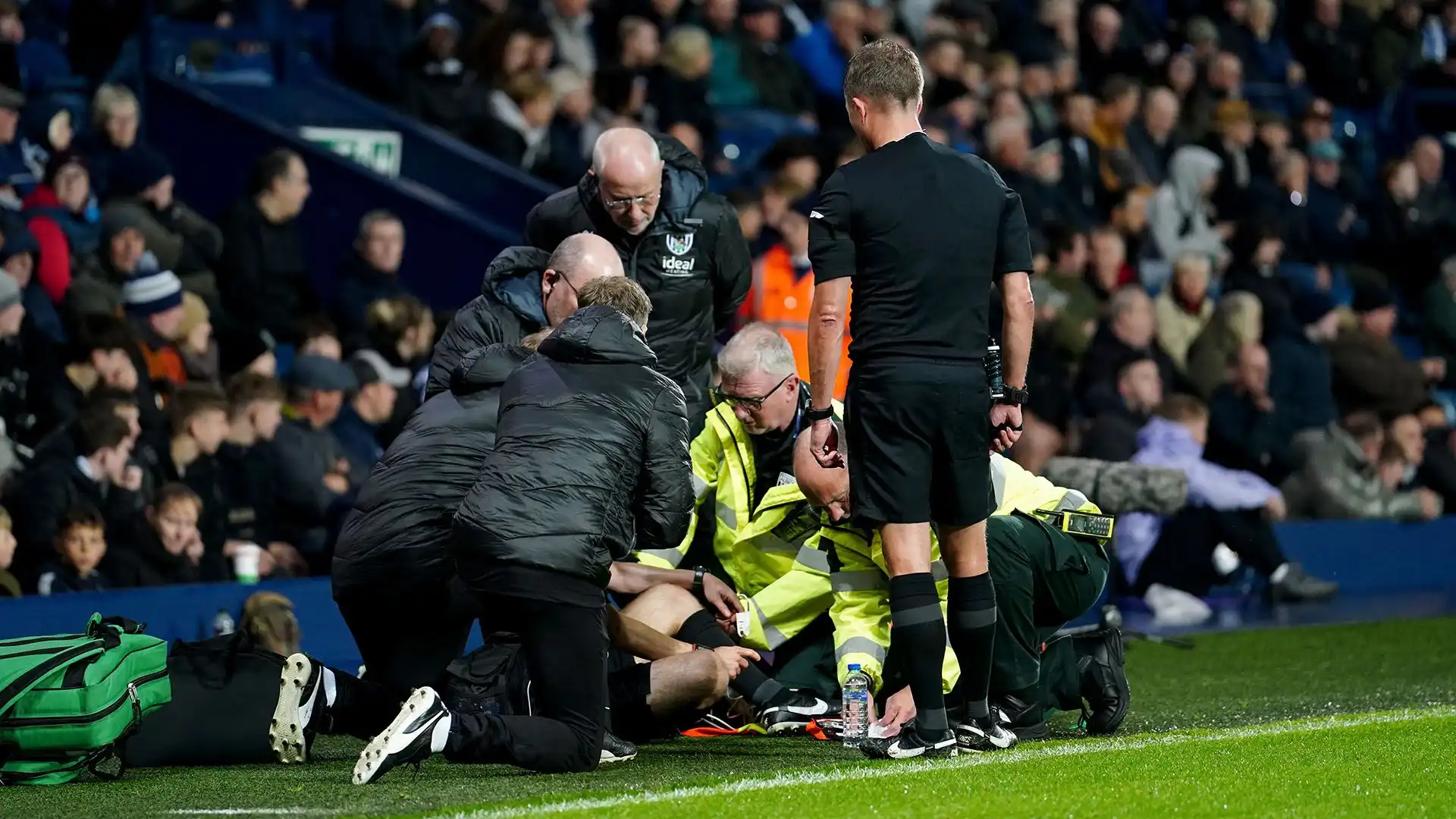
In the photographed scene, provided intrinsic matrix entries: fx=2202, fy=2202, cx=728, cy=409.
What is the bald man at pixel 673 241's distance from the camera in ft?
27.3

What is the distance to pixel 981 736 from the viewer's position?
6.76 m

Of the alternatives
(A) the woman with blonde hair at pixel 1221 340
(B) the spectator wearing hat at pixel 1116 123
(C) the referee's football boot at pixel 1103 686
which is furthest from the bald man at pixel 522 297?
(B) the spectator wearing hat at pixel 1116 123

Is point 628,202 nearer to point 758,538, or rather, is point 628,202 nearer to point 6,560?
point 758,538

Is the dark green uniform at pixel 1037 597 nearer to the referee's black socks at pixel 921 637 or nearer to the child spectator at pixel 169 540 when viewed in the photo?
the referee's black socks at pixel 921 637

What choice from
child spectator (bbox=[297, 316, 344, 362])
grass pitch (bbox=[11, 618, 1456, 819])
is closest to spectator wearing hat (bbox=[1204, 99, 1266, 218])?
child spectator (bbox=[297, 316, 344, 362])

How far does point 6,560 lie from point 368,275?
3452 mm

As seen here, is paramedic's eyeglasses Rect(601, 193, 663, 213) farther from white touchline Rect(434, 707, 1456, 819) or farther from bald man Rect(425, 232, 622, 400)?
white touchline Rect(434, 707, 1456, 819)

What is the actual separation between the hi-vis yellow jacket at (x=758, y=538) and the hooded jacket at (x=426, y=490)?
40.8 inches

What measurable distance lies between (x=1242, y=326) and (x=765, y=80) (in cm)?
390

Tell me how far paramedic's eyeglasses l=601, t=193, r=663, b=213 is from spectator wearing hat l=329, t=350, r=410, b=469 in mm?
3066

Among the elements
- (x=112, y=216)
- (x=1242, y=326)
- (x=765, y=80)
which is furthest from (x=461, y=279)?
(x=1242, y=326)

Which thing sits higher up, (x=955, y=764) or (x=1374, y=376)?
(x=1374, y=376)

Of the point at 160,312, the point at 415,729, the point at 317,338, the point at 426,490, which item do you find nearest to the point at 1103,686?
the point at 426,490

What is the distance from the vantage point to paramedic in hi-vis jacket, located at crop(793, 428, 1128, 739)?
7.17m
